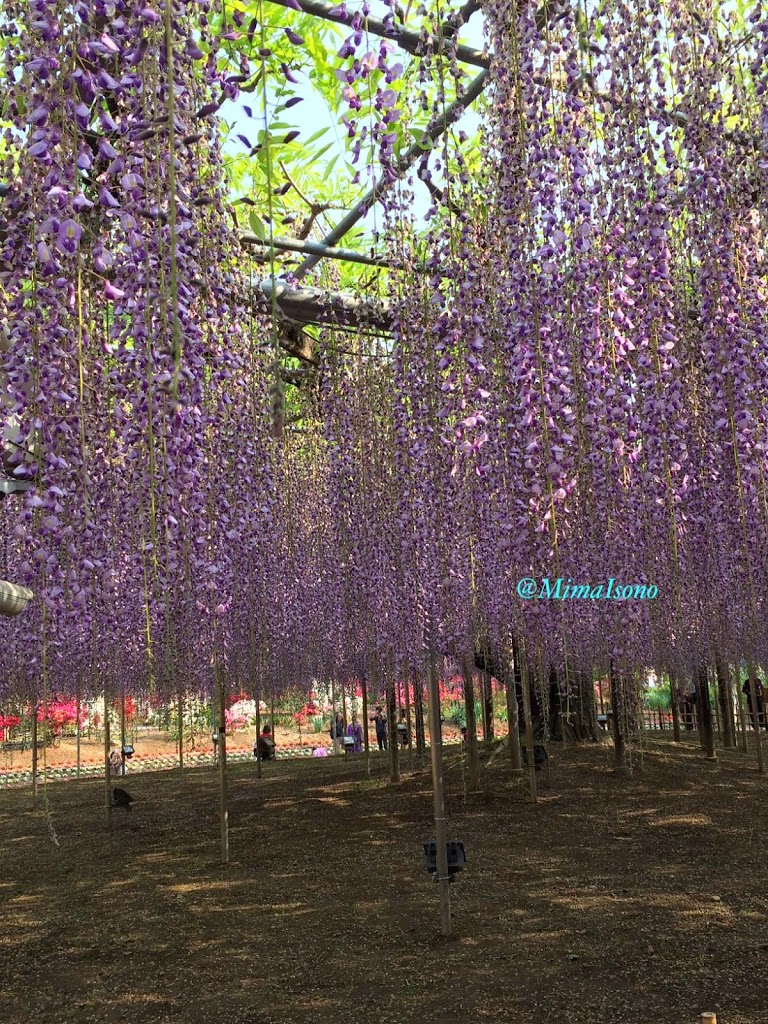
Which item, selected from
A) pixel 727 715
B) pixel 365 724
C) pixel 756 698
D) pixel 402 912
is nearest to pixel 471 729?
pixel 402 912

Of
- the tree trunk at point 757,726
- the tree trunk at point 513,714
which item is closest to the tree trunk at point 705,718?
the tree trunk at point 757,726

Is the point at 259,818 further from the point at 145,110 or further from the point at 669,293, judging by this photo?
the point at 145,110

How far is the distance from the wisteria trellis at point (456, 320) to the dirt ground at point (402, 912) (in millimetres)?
1860

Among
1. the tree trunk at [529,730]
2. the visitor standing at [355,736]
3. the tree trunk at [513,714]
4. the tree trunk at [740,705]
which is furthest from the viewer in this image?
the visitor standing at [355,736]

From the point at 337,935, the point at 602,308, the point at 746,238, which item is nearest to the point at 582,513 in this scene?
the point at 602,308

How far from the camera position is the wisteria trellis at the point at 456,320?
2.89m

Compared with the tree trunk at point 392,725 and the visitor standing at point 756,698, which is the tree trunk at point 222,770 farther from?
the visitor standing at point 756,698

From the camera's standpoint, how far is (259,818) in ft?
35.6

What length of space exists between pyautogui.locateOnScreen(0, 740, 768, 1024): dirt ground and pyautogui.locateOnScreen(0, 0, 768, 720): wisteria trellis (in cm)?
186

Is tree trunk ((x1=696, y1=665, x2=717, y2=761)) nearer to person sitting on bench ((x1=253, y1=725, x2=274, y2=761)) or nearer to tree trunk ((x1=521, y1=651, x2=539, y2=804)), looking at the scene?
tree trunk ((x1=521, y1=651, x2=539, y2=804))

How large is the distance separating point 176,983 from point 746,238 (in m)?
5.41

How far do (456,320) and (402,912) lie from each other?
438cm

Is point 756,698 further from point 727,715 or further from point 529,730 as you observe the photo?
point 727,715

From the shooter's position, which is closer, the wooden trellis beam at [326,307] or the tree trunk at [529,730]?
the wooden trellis beam at [326,307]
